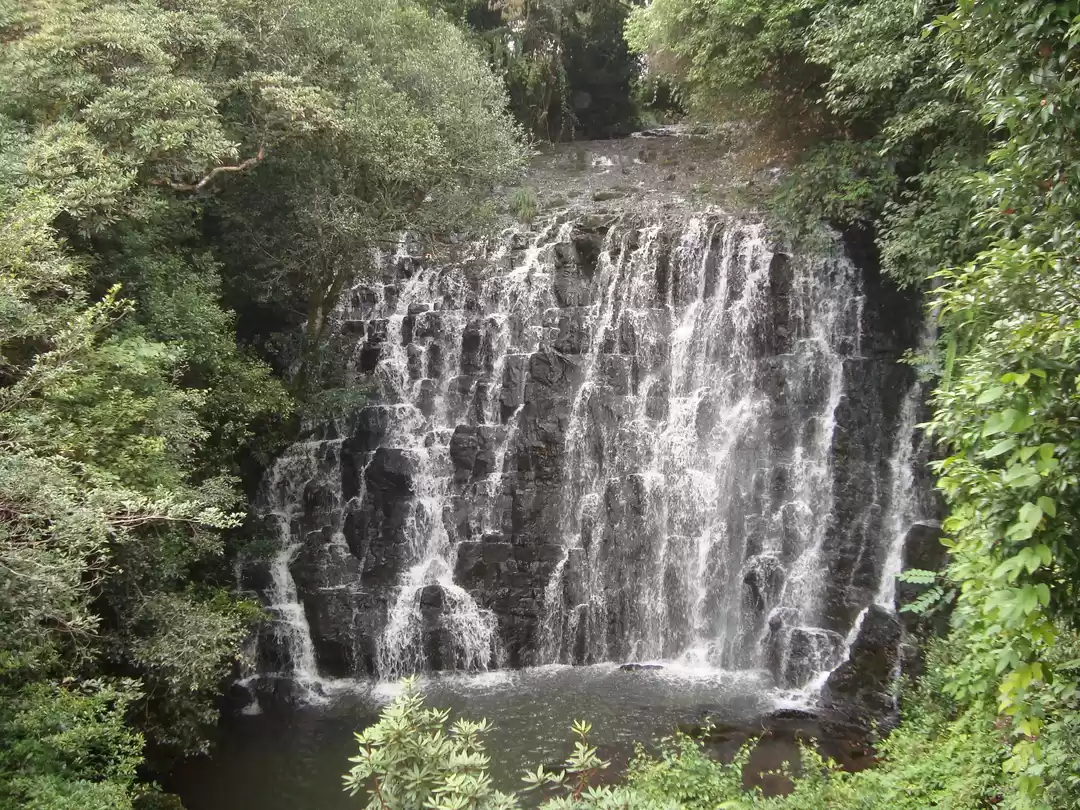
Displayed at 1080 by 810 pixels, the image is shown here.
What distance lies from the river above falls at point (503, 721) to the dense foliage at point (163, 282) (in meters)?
1.04

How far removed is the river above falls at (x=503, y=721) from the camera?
10.6m

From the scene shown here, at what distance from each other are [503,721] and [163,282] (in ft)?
30.0

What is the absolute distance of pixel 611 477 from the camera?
48.3 ft

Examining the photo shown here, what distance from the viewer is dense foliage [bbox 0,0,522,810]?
7.68m

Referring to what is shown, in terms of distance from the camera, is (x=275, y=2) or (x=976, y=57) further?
(x=275, y=2)

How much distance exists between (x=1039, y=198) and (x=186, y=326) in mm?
11282

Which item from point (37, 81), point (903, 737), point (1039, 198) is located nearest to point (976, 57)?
point (1039, 198)

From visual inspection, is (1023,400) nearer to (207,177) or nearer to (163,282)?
(163,282)

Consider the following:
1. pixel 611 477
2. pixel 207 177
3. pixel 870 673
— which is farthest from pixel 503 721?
pixel 207 177

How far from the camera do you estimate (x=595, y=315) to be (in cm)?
1566

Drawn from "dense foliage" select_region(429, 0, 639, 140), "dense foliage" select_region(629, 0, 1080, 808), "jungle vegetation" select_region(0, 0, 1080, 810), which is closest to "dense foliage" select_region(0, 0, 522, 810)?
"jungle vegetation" select_region(0, 0, 1080, 810)

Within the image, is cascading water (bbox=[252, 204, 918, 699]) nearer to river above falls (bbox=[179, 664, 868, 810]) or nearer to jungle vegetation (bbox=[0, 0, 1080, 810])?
river above falls (bbox=[179, 664, 868, 810])

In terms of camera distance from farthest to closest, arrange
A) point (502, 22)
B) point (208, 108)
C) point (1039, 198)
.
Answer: point (502, 22) → point (208, 108) → point (1039, 198)

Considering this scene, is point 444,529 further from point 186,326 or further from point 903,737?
point 903,737
